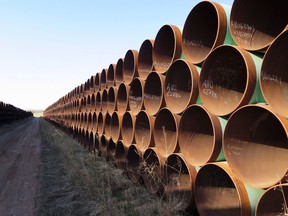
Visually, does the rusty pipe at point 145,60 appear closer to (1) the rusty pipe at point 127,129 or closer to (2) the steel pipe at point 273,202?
(1) the rusty pipe at point 127,129

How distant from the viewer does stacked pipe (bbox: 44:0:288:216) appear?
2.87 meters

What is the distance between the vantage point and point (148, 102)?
5883 mm

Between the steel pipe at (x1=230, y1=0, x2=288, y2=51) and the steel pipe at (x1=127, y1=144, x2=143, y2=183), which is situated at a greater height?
the steel pipe at (x1=230, y1=0, x2=288, y2=51)

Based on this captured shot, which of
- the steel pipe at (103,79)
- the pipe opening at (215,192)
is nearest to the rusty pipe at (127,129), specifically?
the steel pipe at (103,79)

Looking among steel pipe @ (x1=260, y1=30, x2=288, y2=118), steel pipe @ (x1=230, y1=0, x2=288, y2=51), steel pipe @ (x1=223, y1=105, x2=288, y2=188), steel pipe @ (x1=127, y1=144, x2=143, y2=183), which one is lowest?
steel pipe @ (x1=127, y1=144, x2=143, y2=183)

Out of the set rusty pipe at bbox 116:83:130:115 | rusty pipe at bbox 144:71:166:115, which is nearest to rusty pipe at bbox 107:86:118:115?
rusty pipe at bbox 116:83:130:115

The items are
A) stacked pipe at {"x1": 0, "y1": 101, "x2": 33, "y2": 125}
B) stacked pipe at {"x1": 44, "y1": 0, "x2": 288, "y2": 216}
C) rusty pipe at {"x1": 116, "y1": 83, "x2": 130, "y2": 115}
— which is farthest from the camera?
stacked pipe at {"x1": 0, "y1": 101, "x2": 33, "y2": 125}

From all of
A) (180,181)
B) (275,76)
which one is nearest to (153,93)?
(180,181)

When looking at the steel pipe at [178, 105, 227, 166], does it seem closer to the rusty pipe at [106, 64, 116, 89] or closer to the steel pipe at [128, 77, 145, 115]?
the steel pipe at [128, 77, 145, 115]

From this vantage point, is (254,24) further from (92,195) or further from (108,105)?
(108,105)

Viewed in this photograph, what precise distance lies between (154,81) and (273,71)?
3077 mm

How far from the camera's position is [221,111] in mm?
3588

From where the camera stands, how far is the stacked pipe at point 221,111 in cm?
287

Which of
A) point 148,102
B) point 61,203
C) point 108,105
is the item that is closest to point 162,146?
point 148,102
